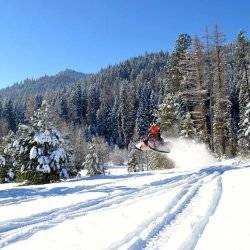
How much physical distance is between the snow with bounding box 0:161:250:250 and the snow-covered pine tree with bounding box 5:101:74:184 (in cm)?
1214

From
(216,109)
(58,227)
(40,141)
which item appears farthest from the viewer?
(216,109)

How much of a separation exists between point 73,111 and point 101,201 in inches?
5362

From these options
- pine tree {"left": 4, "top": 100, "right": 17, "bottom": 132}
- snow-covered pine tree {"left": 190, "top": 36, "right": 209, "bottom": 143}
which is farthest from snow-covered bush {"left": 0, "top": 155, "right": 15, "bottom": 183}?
pine tree {"left": 4, "top": 100, "right": 17, "bottom": 132}

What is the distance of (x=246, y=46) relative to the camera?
1850 inches

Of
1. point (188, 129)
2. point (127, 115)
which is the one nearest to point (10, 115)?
point (127, 115)

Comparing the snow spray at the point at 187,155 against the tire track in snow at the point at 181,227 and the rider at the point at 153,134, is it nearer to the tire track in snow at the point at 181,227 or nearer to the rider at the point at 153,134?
the rider at the point at 153,134

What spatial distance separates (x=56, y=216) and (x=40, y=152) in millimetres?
17023

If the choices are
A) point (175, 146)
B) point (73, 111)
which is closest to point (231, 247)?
point (175, 146)

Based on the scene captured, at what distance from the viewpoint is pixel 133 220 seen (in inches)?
385

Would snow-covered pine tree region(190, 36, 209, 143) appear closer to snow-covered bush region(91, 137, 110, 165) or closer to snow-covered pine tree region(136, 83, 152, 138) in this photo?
snow-covered bush region(91, 137, 110, 165)

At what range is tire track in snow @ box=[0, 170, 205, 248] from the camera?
858 cm

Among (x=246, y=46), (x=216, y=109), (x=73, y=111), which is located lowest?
(x=216, y=109)

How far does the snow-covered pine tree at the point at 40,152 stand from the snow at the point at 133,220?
12.1 metres

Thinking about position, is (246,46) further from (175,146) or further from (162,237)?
(162,237)
